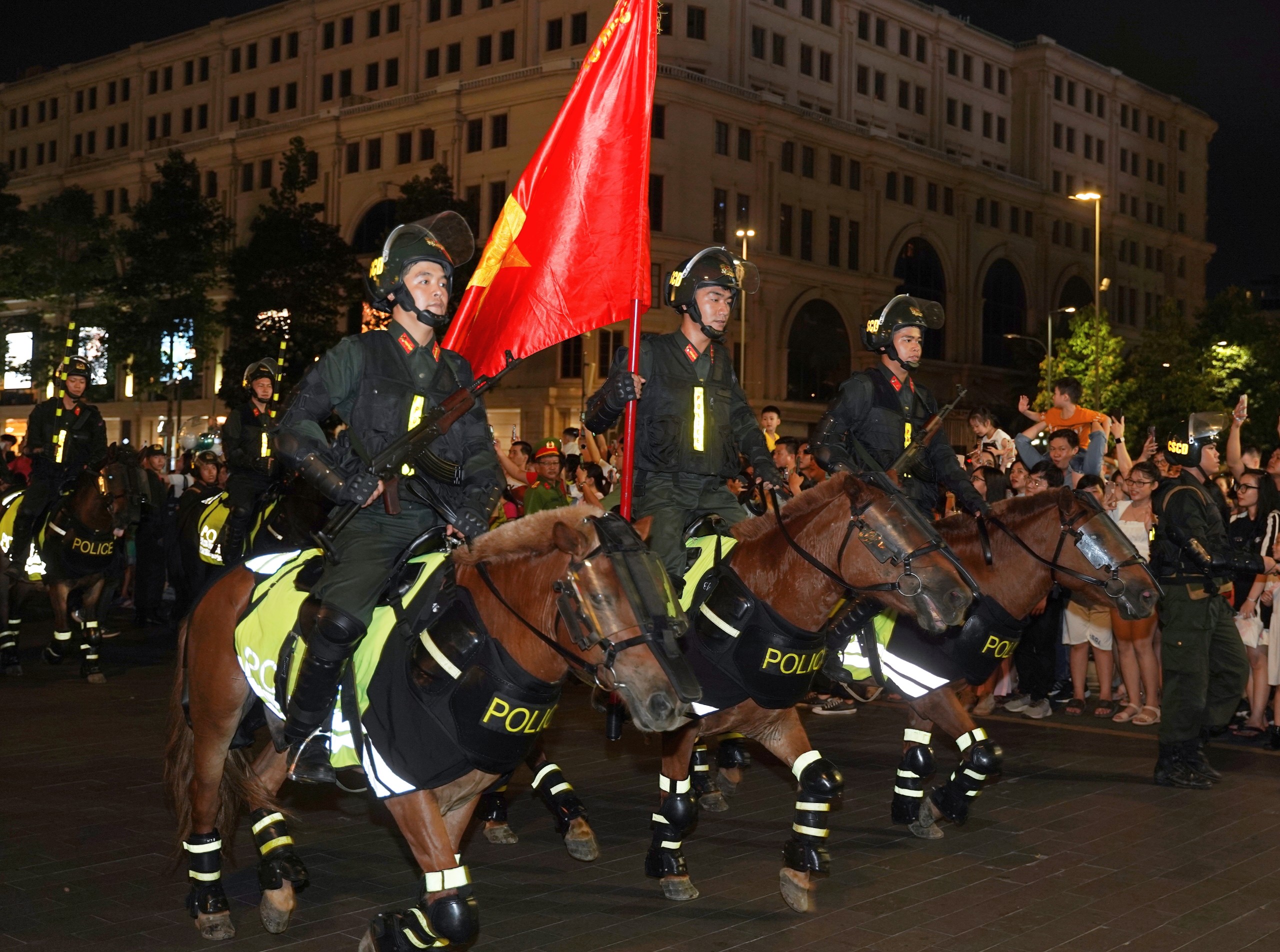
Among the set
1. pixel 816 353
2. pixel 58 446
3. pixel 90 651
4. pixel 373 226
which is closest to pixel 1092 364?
pixel 816 353

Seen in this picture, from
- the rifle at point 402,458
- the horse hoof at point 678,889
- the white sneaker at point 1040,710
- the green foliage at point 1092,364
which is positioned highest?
the green foliage at point 1092,364

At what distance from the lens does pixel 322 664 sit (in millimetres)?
5270

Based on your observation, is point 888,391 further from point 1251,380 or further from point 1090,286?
point 1090,286

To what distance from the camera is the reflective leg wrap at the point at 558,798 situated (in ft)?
24.7

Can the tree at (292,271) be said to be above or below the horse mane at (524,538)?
above

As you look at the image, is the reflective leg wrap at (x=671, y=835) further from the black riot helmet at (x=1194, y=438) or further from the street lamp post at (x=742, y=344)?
the street lamp post at (x=742, y=344)

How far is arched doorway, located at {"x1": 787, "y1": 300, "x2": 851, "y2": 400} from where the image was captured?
67.4 m

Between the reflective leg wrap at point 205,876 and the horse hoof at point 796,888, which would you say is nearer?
the reflective leg wrap at point 205,876

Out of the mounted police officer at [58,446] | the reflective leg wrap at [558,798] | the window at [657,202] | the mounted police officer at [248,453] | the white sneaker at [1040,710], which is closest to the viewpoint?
the reflective leg wrap at [558,798]

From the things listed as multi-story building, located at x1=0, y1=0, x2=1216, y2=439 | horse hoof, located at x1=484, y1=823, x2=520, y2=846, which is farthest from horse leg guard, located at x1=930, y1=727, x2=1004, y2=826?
multi-story building, located at x1=0, y1=0, x2=1216, y2=439

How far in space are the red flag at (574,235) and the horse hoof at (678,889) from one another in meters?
3.44

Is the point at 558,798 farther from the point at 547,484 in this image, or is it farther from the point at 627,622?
the point at 547,484

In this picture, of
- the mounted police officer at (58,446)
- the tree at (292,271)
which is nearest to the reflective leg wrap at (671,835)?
the mounted police officer at (58,446)

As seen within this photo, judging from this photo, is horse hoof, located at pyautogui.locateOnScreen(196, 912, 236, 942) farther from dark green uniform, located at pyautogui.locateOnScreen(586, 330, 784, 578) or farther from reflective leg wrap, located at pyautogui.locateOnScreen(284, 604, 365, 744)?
dark green uniform, located at pyautogui.locateOnScreen(586, 330, 784, 578)
